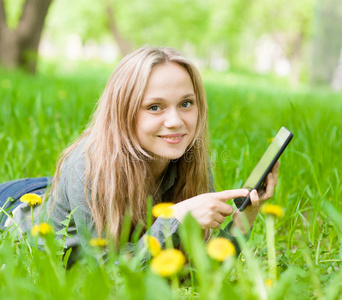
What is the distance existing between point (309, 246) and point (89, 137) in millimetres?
740

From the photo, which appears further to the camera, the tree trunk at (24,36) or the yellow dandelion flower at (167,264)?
the tree trunk at (24,36)

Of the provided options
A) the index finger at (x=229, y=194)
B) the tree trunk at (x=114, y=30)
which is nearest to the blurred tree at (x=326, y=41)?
the index finger at (x=229, y=194)

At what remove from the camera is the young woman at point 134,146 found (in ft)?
4.51

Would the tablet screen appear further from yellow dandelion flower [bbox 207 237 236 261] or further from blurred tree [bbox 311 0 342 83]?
blurred tree [bbox 311 0 342 83]

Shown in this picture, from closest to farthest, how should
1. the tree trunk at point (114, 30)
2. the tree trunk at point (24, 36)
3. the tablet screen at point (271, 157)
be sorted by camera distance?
the tablet screen at point (271, 157) → the tree trunk at point (24, 36) → the tree trunk at point (114, 30)

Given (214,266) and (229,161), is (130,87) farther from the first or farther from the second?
(229,161)

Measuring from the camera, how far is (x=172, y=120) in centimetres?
134

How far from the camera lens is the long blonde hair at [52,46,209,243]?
140 cm

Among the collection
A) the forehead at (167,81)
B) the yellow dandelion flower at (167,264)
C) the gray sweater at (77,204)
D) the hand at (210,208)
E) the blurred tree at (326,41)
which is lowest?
the gray sweater at (77,204)

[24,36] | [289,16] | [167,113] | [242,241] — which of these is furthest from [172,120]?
[289,16]

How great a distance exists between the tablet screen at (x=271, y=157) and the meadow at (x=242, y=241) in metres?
0.16

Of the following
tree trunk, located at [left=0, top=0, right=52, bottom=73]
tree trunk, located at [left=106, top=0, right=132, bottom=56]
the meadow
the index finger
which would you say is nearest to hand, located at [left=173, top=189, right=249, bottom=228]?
the index finger

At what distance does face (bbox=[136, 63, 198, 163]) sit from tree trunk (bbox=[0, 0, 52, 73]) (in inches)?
222

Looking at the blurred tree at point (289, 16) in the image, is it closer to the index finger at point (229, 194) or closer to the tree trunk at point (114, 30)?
the tree trunk at point (114, 30)
